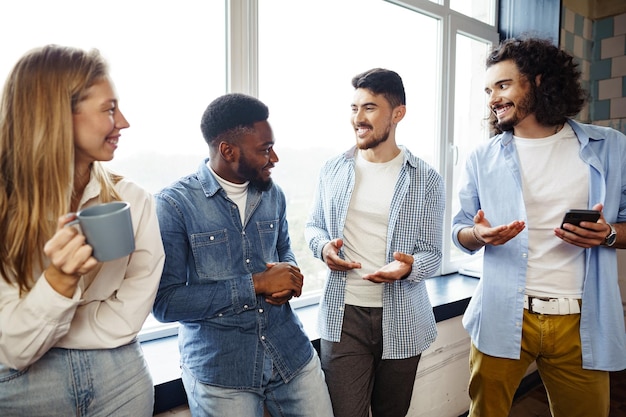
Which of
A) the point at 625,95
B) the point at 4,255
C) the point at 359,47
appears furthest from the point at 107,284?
the point at 625,95

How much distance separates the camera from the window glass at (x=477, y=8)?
2.72 metres

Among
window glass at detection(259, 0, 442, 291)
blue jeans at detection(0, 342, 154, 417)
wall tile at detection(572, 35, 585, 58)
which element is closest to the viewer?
blue jeans at detection(0, 342, 154, 417)

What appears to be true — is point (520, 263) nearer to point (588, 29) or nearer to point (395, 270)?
point (395, 270)

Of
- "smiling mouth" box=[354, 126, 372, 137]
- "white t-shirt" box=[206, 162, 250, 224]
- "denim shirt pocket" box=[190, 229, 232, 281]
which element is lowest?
"denim shirt pocket" box=[190, 229, 232, 281]

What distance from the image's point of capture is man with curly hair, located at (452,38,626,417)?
4.76 feet

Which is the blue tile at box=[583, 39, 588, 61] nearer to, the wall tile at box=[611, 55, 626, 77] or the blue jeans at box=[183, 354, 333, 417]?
the wall tile at box=[611, 55, 626, 77]

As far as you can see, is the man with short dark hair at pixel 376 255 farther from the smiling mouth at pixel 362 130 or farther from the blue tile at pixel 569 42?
the blue tile at pixel 569 42

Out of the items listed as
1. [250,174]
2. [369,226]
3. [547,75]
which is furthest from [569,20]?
[250,174]

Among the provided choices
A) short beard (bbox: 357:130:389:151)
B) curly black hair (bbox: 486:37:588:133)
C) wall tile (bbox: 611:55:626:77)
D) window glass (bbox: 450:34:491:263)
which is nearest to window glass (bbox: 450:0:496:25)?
window glass (bbox: 450:34:491:263)

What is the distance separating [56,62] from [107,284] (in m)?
0.49

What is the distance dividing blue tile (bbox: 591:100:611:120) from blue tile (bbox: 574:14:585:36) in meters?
0.50

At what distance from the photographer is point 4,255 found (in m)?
0.84

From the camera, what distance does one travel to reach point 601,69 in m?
3.03

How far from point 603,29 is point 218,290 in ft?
10.8
